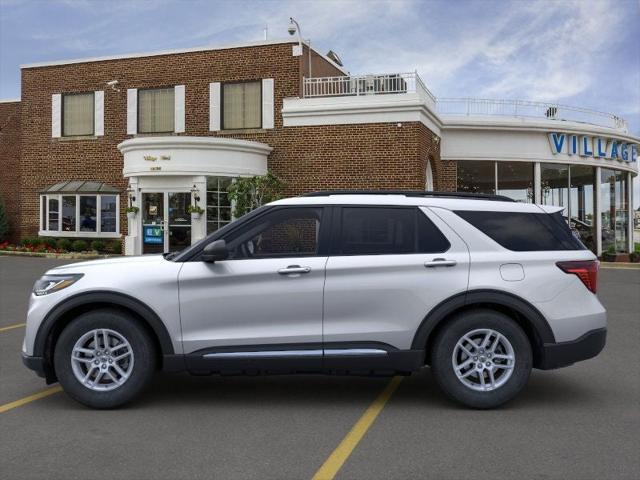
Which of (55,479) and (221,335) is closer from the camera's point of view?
(55,479)

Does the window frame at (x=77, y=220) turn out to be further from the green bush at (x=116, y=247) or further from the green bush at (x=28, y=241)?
the green bush at (x=116, y=247)

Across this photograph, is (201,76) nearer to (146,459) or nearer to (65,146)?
(65,146)

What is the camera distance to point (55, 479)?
3.75 meters

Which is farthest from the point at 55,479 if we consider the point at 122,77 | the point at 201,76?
the point at 122,77

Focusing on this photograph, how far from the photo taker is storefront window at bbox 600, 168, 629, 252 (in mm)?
26486

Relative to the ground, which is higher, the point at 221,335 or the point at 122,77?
the point at 122,77

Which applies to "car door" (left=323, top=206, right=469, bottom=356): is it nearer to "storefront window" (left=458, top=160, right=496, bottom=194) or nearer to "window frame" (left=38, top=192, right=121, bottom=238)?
"storefront window" (left=458, top=160, right=496, bottom=194)

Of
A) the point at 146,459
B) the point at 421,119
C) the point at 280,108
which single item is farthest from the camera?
the point at 280,108

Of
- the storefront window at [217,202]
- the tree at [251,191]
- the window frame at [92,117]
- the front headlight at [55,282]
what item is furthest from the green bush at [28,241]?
the front headlight at [55,282]

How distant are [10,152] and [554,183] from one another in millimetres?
23319

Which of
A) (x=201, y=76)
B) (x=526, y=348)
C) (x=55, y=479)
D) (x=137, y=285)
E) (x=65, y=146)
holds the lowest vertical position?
(x=55, y=479)

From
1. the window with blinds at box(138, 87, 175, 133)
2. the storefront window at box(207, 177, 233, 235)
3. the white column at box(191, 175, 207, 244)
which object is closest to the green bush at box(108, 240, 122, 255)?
the white column at box(191, 175, 207, 244)

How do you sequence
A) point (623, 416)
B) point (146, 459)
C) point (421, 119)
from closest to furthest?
point (146, 459) < point (623, 416) < point (421, 119)

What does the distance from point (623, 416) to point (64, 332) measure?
4.50 meters
